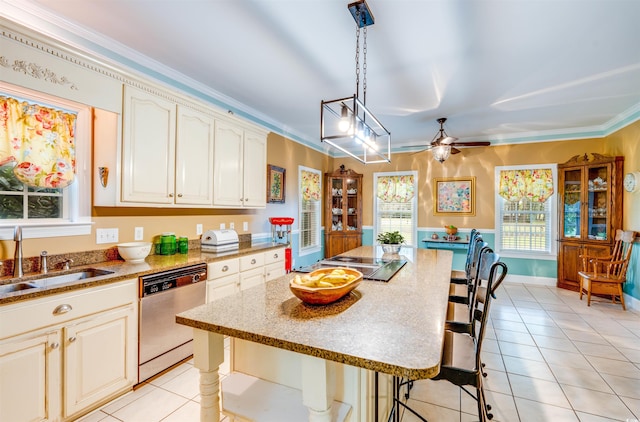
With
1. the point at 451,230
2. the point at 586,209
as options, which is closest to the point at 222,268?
the point at 451,230

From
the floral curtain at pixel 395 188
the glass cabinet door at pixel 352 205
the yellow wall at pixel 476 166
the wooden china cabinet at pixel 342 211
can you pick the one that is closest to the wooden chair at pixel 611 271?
the yellow wall at pixel 476 166

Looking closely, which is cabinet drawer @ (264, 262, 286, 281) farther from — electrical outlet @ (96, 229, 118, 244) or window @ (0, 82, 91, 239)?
window @ (0, 82, 91, 239)

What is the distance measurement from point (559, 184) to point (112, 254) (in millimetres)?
6162

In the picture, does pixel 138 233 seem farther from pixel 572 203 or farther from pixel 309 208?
pixel 572 203

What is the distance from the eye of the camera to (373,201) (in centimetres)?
622

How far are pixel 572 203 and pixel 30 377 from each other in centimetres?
644

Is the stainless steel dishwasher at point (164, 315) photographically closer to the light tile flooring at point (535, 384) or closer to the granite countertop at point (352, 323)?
the light tile flooring at point (535, 384)

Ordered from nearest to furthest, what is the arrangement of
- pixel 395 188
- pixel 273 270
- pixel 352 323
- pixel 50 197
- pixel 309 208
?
pixel 352 323, pixel 50 197, pixel 273 270, pixel 309 208, pixel 395 188

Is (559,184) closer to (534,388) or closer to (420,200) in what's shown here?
(420,200)

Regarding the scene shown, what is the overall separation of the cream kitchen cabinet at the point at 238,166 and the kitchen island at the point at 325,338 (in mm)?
1835

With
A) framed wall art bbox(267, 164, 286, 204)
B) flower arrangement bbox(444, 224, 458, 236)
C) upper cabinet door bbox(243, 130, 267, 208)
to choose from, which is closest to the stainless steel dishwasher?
upper cabinet door bbox(243, 130, 267, 208)

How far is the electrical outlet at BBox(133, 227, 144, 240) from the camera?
2.69 metres

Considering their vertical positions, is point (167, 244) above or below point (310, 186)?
below

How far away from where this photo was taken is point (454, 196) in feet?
18.4
